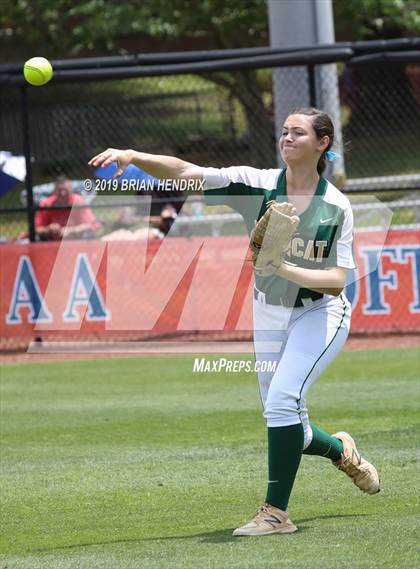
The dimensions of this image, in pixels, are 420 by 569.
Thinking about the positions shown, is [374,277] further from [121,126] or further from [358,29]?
[358,29]

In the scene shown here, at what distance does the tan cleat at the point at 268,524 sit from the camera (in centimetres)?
514

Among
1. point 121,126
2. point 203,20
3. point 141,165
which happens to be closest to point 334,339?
point 141,165

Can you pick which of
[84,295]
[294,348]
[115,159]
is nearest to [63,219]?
[84,295]

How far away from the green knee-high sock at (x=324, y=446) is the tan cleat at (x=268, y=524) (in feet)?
1.44

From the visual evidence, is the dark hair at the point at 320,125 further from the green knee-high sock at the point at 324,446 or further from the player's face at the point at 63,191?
the player's face at the point at 63,191

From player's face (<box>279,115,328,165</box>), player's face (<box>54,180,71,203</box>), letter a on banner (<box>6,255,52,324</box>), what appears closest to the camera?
player's face (<box>279,115,328,165</box>)

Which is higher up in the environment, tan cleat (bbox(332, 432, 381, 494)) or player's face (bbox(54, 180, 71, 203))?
tan cleat (bbox(332, 432, 381, 494))

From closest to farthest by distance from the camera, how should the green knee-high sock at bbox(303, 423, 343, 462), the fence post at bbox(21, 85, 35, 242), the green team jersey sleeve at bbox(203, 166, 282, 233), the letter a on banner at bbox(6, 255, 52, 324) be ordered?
the green team jersey sleeve at bbox(203, 166, 282, 233) < the green knee-high sock at bbox(303, 423, 343, 462) < the letter a on banner at bbox(6, 255, 52, 324) < the fence post at bbox(21, 85, 35, 242)

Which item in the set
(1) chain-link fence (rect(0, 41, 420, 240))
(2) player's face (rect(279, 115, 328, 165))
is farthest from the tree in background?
(2) player's face (rect(279, 115, 328, 165))

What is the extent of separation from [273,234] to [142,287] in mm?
7641

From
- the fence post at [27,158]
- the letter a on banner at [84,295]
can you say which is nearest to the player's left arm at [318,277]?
the letter a on banner at [84,295]

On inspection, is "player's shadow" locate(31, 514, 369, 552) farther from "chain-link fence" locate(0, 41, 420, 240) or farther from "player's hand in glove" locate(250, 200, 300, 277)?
"chain-link fence" locate(0, 41, 420, 240)

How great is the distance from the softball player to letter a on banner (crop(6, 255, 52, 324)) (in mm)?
7272

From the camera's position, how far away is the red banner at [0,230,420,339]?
1234cm
